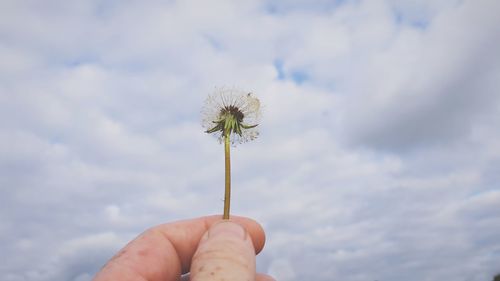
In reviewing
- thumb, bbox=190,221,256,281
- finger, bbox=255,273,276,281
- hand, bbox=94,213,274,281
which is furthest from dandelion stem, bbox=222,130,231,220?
finger, bbox=255,273,276,281

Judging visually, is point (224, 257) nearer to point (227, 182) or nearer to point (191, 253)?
point (227, 182)

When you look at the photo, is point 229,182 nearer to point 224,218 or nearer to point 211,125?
point 224,218

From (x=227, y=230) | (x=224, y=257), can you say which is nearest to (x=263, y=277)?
(x=227, y=230)

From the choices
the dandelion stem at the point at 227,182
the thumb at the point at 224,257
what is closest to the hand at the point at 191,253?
the thumb at the point at 224,257

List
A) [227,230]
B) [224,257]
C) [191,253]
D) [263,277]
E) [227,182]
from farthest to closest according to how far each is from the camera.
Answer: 1. [191,253]
2. [263,277]
3. [227,182]
4. [227,230]
5. [224,257]

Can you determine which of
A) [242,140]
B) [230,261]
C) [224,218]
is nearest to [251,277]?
[230,261]

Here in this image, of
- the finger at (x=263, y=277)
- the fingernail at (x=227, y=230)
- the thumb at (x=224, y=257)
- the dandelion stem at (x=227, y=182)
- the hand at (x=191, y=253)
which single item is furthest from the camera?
the finger at (x=263, y=277)

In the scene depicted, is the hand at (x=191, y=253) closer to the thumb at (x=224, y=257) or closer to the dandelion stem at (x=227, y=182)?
the thumb at (x=224, y=257)
